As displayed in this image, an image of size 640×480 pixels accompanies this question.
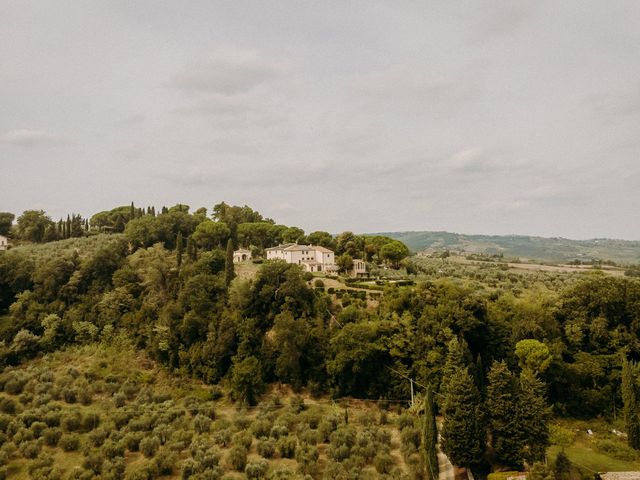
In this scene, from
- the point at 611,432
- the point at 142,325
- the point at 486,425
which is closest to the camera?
the point at 486,425

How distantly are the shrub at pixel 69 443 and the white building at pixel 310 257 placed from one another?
3137 centimetres

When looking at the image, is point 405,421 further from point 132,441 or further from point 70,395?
point 70,395

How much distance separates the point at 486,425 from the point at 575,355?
14.1 m

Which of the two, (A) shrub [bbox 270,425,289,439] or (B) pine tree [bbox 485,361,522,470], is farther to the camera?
(A) shrub [bbox 270,425,289,439]

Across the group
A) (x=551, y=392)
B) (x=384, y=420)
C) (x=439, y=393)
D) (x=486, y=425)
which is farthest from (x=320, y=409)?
(x=551, y=392)

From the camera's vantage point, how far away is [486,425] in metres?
21.0

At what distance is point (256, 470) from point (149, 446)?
24.4ft

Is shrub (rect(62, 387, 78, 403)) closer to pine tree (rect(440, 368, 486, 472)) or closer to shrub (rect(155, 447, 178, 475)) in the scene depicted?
shrub (rect(155, 447, 178, 475))

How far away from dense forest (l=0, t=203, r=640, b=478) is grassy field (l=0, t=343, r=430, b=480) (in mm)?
2469

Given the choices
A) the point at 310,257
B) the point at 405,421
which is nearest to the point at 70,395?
the point at 405,421

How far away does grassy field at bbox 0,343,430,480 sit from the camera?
68.4ft

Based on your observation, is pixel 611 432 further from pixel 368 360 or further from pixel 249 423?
pixel 249 423

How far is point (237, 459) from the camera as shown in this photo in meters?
21.2

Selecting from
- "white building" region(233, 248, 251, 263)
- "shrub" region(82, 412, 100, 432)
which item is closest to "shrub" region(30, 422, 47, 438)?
"shrub" region(82, 412, 100, 432)
